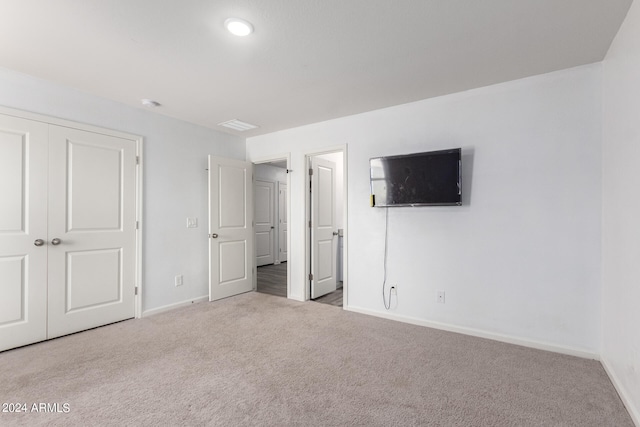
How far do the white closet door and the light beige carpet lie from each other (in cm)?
28

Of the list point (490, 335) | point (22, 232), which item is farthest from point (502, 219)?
point (22, 232)

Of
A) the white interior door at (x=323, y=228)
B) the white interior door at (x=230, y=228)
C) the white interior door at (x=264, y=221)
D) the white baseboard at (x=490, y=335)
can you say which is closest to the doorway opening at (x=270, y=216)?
the white interior door at (x=264, y=221)

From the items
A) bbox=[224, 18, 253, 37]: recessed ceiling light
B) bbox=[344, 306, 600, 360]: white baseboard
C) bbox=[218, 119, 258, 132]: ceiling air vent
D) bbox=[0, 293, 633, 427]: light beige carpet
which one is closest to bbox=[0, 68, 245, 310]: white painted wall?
bbox=[218, 119, 258, 132]: ceiling air vent

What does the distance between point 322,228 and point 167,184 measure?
6.90ft

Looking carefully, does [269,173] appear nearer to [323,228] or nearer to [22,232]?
[323,228]

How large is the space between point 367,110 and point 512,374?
285 centimetres

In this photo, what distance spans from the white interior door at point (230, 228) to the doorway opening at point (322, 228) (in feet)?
3.32

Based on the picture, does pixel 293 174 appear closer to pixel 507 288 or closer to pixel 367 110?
pixel 367 110

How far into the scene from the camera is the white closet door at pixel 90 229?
287 cm

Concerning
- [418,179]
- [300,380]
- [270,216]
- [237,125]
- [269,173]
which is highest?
[237,125]

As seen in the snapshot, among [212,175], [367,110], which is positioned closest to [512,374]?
[367,110]

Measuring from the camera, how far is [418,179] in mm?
3092

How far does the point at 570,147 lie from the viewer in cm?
251

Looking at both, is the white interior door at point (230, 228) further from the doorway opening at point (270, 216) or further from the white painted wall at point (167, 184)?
the doorway opening at point (270, 216)
